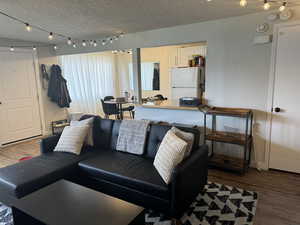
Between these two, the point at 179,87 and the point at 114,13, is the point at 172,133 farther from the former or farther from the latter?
the point at 179,87

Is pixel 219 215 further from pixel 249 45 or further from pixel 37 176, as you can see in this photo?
pixel 249 45

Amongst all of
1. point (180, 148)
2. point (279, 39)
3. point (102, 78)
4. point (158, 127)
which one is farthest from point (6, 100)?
point (279, 39)

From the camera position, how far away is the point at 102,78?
7316mm

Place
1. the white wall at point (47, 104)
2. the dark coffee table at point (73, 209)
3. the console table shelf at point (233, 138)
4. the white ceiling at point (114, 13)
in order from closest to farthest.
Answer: the dark coffee table at point (73, 209) < the white ceiling at point (114, 13) < the console table shelf at point (233, 138) < the white wall at point (47, 104)

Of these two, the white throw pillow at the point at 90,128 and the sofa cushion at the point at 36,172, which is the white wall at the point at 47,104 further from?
the sofa cushion at the point at 36,172

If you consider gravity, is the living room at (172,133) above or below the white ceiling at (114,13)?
below

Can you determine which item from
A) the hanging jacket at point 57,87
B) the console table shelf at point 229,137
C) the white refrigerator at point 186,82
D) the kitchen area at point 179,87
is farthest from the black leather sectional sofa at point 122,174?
the hanging jacket at point 57,87

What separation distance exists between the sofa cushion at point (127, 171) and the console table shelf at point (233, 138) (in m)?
1.27

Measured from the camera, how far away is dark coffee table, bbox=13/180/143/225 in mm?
1487

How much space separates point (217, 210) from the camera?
7.31 ft

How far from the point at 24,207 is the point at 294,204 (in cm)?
269

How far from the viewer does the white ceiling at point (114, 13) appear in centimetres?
249

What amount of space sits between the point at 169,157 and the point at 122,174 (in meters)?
0.55

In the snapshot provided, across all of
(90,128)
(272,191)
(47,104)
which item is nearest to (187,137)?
(272,191)
